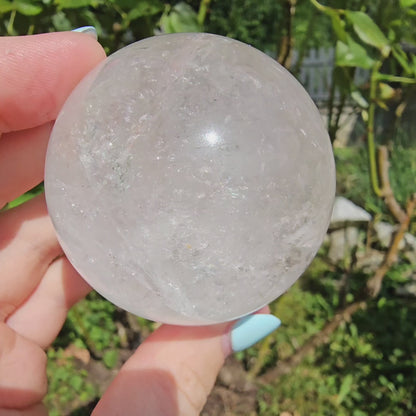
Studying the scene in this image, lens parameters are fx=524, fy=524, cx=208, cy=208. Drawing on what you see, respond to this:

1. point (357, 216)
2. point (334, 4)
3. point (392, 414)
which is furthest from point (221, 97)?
point (357, 216)

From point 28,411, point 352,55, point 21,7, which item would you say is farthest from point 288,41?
point 28,411

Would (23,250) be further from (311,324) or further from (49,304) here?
(311,324)

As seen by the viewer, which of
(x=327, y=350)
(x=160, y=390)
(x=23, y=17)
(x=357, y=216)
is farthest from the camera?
(x=357, y=216)

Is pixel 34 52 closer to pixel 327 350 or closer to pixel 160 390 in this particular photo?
pixel 160 390

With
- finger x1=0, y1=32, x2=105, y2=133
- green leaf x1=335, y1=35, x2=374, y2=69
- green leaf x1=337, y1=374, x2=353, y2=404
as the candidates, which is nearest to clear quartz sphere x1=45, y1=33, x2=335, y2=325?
finger x1=0, y1=32, x2=105, y2=133

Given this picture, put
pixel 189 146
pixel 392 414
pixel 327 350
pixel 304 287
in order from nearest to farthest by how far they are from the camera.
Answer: pixel 189 146 → pixel 392 414 → pixel 327 350 → pixel 304 287

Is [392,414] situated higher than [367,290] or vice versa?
[367,290]

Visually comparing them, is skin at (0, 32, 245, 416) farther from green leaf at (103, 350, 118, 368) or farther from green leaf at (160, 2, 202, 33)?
green leaf at (103, 350, 118, 368)
